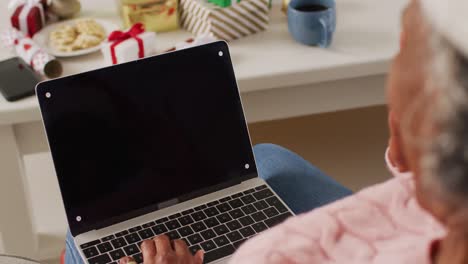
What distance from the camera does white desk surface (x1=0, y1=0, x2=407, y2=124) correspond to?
4.27ft

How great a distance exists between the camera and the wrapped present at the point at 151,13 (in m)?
1.42

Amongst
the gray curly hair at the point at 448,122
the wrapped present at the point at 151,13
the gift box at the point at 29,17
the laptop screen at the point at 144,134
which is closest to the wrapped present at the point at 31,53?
the gift box at the point at 29,17

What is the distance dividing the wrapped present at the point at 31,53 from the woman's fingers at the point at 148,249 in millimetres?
513

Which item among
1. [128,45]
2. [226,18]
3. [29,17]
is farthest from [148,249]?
[29,17]

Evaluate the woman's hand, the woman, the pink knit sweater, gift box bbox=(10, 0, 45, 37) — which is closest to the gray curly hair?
the woman

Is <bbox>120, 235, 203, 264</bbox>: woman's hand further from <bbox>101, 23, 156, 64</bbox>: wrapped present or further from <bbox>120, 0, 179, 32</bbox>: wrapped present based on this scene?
<bbox>120, 0, 179, 32</bbox>: wrapped present

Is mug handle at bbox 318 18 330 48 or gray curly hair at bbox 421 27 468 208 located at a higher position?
gray curly hair at bbox 421 27 468 208

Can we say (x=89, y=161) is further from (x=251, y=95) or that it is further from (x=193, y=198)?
(x=251, y=95)

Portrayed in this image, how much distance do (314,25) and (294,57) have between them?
0.24 feet

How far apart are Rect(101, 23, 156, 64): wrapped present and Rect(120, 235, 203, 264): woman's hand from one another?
0.48 metres

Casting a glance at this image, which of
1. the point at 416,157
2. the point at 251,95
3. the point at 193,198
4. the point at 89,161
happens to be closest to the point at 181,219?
the point at 193,198

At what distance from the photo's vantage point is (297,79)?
4.35 feet

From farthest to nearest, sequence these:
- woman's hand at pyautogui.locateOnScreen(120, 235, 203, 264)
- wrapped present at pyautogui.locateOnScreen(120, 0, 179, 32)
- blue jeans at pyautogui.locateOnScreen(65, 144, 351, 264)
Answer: wrapped present at pyautogui.locateOnScreen(120, 0, 179, 32)
blue jeans at pyautogui.locateOnScreen(65, 144, 351, 264)
woman's hand at pyautogui.locateOnScreen(120, 235, 203, 264)

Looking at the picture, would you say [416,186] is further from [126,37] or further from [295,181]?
[126,37]
